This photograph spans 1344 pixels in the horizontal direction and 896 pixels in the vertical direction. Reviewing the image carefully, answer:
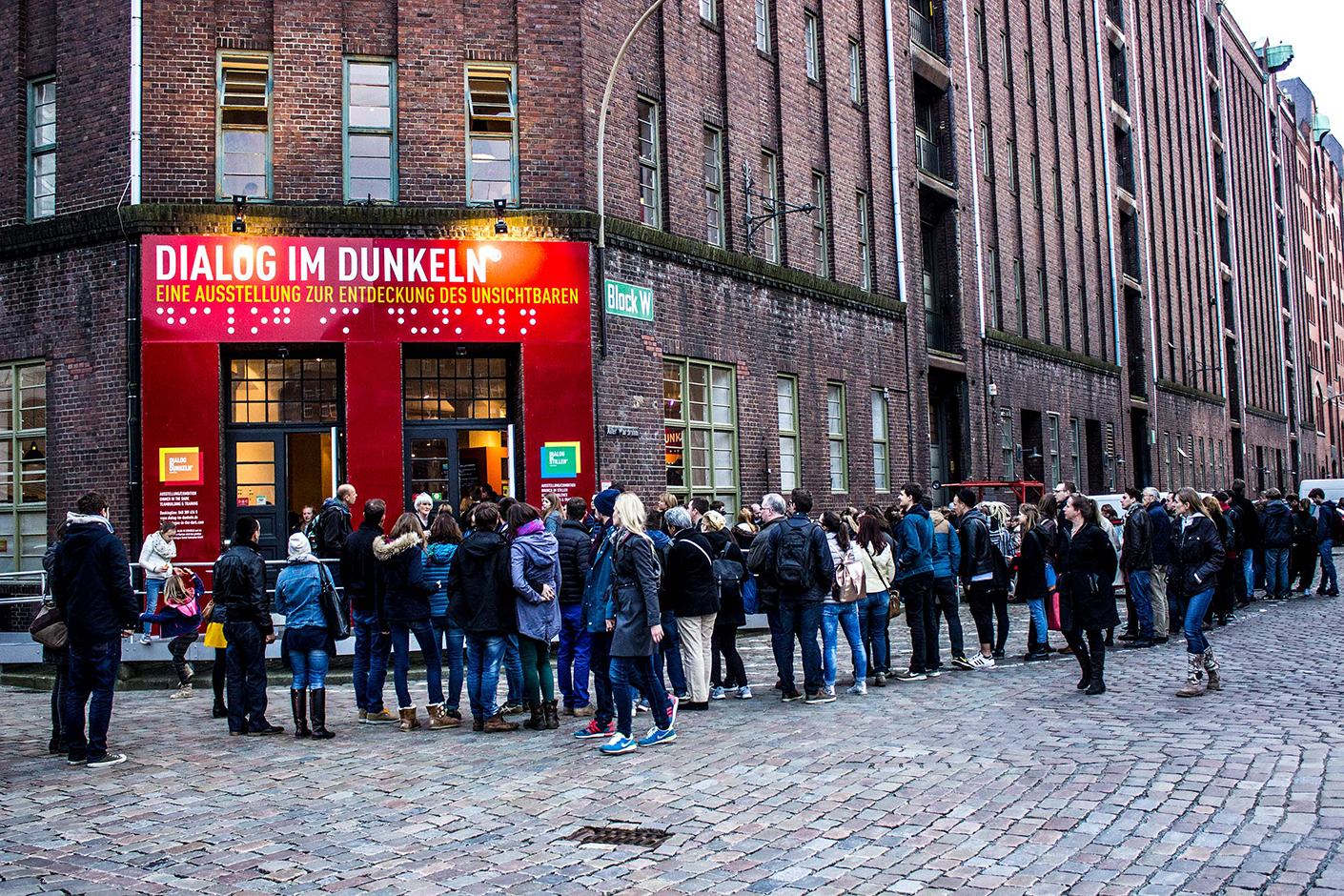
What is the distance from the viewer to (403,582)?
10164 millimetres

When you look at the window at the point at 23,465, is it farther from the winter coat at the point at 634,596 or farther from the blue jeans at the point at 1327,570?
the blue jeans at the point at 1327,570

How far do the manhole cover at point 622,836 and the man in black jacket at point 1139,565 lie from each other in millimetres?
9287

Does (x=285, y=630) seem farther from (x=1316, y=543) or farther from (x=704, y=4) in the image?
(x=1316, y=543)

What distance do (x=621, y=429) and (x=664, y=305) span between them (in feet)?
7.79

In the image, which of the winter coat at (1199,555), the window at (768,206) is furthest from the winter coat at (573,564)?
the window at (768,206)

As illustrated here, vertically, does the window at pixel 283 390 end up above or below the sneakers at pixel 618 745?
above

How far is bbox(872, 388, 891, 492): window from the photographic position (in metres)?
24.8

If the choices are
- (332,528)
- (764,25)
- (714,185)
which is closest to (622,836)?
(332,528)

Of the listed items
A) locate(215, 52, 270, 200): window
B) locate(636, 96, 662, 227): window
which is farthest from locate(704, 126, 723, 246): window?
locate(215, 52, 270, 200): window

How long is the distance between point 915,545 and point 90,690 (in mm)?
7503

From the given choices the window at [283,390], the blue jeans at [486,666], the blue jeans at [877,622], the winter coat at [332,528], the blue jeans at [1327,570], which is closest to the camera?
the blue jeans at [486,666]

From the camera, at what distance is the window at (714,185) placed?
20.3m

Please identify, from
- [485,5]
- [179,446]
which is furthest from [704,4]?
[179,446]

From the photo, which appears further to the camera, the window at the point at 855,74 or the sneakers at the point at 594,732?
the window at the point at 855,74
